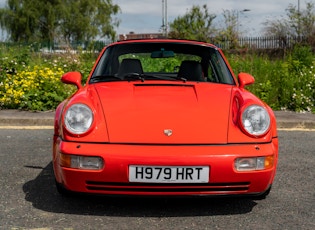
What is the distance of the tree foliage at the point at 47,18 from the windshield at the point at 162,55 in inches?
1903

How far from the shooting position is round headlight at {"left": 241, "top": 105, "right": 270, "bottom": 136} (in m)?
3.54

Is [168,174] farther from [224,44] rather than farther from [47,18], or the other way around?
[47,18]

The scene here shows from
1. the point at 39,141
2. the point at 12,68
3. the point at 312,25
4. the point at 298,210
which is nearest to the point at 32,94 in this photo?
the point at 12,68

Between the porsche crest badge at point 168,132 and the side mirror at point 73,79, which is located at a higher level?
the side mirror at point 73,79

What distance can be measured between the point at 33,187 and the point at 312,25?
24.2 metres

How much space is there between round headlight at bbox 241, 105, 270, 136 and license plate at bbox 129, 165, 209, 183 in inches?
19.2

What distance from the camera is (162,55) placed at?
5.03m

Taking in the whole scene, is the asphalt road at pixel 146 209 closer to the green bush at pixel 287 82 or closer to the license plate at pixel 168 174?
the license plate at pixel 168 174

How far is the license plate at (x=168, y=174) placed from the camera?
3301 mm

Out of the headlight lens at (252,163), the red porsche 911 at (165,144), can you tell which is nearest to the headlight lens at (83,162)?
the red porsche 911 at (165,144)

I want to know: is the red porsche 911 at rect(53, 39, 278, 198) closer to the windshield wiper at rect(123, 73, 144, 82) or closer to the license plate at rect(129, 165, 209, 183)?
the license plate at rect(129, 165, 209, 183)

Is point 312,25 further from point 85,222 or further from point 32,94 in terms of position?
point 85,222

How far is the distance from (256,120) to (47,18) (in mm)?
52318

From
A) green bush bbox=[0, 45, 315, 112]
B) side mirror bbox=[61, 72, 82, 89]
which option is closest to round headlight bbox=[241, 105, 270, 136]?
side mirror bbox=[61, 72, 82, 89]
